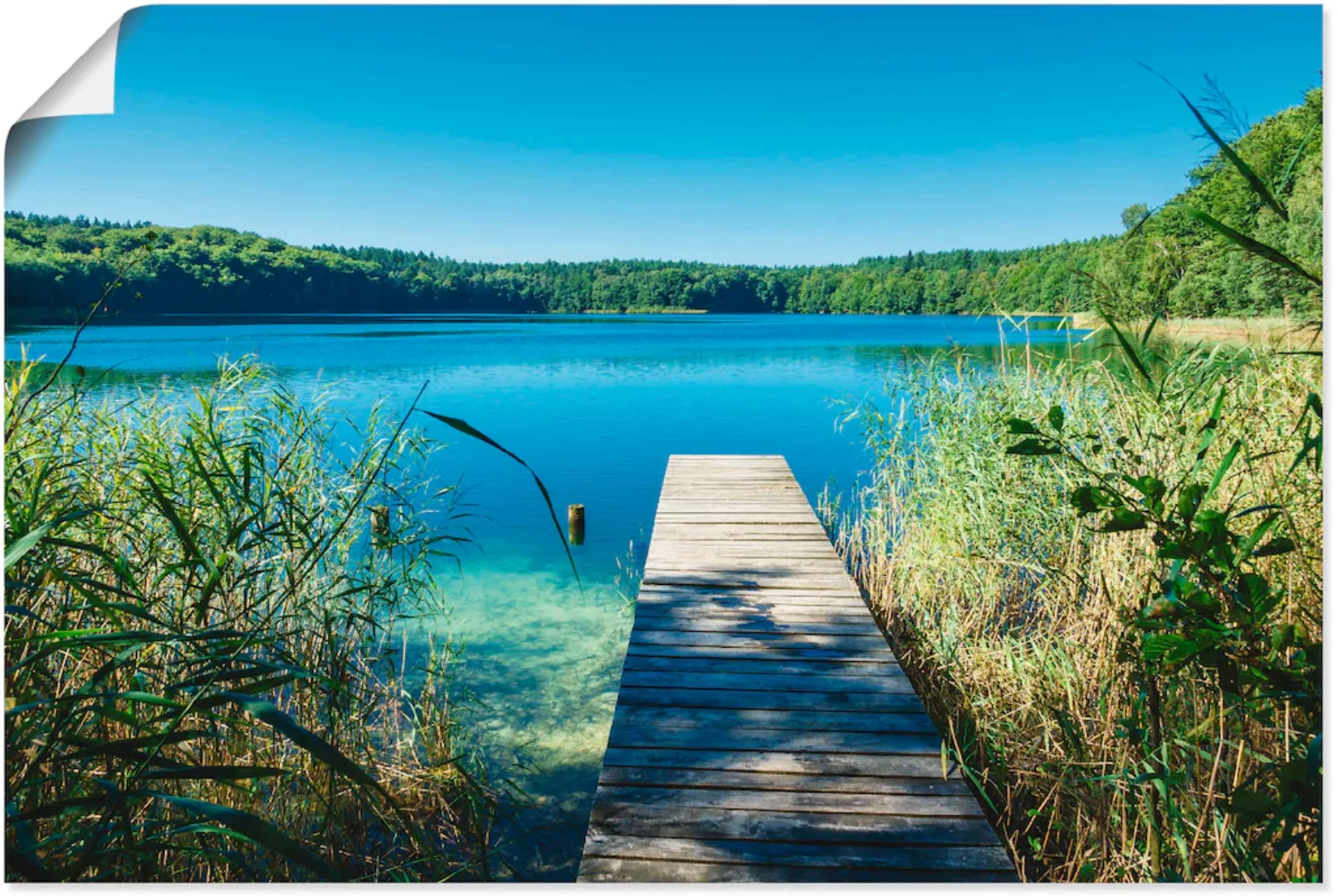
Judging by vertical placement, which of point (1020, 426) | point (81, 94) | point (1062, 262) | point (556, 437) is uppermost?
point (1062, 262)

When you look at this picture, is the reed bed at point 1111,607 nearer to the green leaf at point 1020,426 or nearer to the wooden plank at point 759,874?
the green leaf at point 1020,426

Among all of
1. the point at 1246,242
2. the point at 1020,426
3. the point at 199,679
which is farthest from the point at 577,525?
the point at 1246,242

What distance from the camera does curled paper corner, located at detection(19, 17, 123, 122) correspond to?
1407 millimetres

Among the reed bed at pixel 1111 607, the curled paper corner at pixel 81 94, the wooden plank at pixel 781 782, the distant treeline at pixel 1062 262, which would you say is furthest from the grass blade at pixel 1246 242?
the curled paper corner at pixel 81 94

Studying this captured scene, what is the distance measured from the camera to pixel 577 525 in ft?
21.6

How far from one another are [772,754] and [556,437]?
8.99 m

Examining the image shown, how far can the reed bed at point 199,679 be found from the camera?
120 cm

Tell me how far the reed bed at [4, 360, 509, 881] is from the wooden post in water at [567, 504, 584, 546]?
8.66ft

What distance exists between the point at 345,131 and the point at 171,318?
2.15m

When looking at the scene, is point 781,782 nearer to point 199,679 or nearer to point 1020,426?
point 1020,426

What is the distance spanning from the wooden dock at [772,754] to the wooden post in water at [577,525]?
2.67 m

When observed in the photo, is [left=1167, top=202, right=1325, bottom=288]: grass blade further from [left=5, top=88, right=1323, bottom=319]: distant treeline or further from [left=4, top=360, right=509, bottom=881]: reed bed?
[left=4, top=360, right=509, bottom=881]: reed bed

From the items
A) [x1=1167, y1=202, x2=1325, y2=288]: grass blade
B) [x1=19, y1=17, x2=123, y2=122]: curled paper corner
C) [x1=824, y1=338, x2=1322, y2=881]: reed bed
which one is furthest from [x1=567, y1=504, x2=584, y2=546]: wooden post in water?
[x1=1167, y1=202, x2=1325, y2=288]: grass blade

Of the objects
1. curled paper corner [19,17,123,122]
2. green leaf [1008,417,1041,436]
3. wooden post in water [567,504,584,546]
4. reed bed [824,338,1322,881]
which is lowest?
wooden post in water [567,504,584,546]
